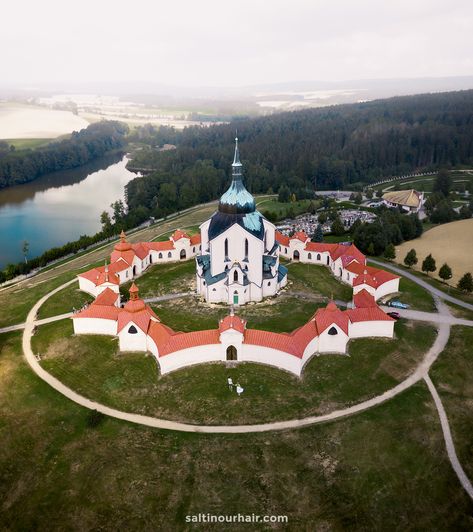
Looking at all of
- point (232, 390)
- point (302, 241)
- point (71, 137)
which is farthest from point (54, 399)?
point (71, 137)

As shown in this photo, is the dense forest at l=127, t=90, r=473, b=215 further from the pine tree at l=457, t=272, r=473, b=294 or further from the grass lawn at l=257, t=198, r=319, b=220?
the pine tree at l=457, t=272, r=473, b=294

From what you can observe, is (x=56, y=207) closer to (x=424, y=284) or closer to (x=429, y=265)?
(x=429, y=265)

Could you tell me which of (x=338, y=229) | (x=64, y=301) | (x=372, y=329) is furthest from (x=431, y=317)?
(x=64, y=301)

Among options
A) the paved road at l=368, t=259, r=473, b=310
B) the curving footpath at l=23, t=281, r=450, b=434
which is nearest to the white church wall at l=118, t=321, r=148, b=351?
the curving footpath at l=23, t=281, r=450, b=434

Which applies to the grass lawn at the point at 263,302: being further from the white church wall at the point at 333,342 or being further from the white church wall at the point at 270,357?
the white church wall at the point at 270,357

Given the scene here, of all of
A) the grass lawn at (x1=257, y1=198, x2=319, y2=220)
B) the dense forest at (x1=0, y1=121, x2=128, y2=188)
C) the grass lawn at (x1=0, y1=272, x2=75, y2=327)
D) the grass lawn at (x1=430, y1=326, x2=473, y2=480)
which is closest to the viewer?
the grass lawn at (x1=430, y1=326, x2=473, y2=480)

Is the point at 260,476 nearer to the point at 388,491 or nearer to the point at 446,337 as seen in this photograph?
the point at 388,491

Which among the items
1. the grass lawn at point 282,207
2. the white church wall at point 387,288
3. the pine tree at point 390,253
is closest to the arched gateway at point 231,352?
the white church wall at point 387,288
